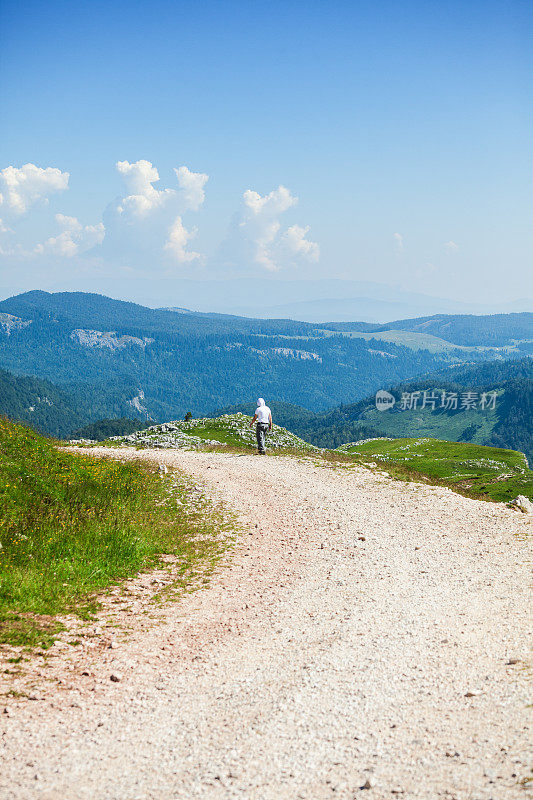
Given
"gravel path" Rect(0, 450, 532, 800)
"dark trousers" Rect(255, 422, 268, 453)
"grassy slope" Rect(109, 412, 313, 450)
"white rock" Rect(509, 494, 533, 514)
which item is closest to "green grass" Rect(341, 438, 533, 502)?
"white rock" Rect(509, 494, 533, 514)

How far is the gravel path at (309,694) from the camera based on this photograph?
20.0ft

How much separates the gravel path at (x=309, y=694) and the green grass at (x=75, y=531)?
72.9 inches

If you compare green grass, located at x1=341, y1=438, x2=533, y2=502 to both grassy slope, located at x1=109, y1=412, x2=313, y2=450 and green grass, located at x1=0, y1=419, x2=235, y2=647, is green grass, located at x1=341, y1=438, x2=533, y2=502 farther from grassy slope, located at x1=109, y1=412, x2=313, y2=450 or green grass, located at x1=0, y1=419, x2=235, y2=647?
green grass, located at x1=0, y1=419, x2=235, y2=647

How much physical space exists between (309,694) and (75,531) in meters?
9.00

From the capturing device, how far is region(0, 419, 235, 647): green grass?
11.0 m

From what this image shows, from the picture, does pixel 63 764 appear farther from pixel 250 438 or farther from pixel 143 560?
pixel 250 438

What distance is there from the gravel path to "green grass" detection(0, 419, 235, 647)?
1851mm

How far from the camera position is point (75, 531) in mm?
14703

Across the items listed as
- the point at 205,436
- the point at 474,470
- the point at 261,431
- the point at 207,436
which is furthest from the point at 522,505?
the point at 205,436

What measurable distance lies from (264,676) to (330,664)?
44.9 inches

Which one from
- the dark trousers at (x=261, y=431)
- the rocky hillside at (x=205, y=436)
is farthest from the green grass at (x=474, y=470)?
the rocky hillside at (x=205, y=436)

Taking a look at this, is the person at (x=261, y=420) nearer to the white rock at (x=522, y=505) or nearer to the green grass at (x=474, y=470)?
the green grass at (x=474, y=470)

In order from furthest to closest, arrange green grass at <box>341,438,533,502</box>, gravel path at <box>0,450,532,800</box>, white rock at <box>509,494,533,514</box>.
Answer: green grass at <box>341,438,533,502</box>
white rock at <box>509,494,533,514</box>
gravel path at <box>0,450,532,800</box>

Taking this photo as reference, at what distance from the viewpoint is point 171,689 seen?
27.7ft
